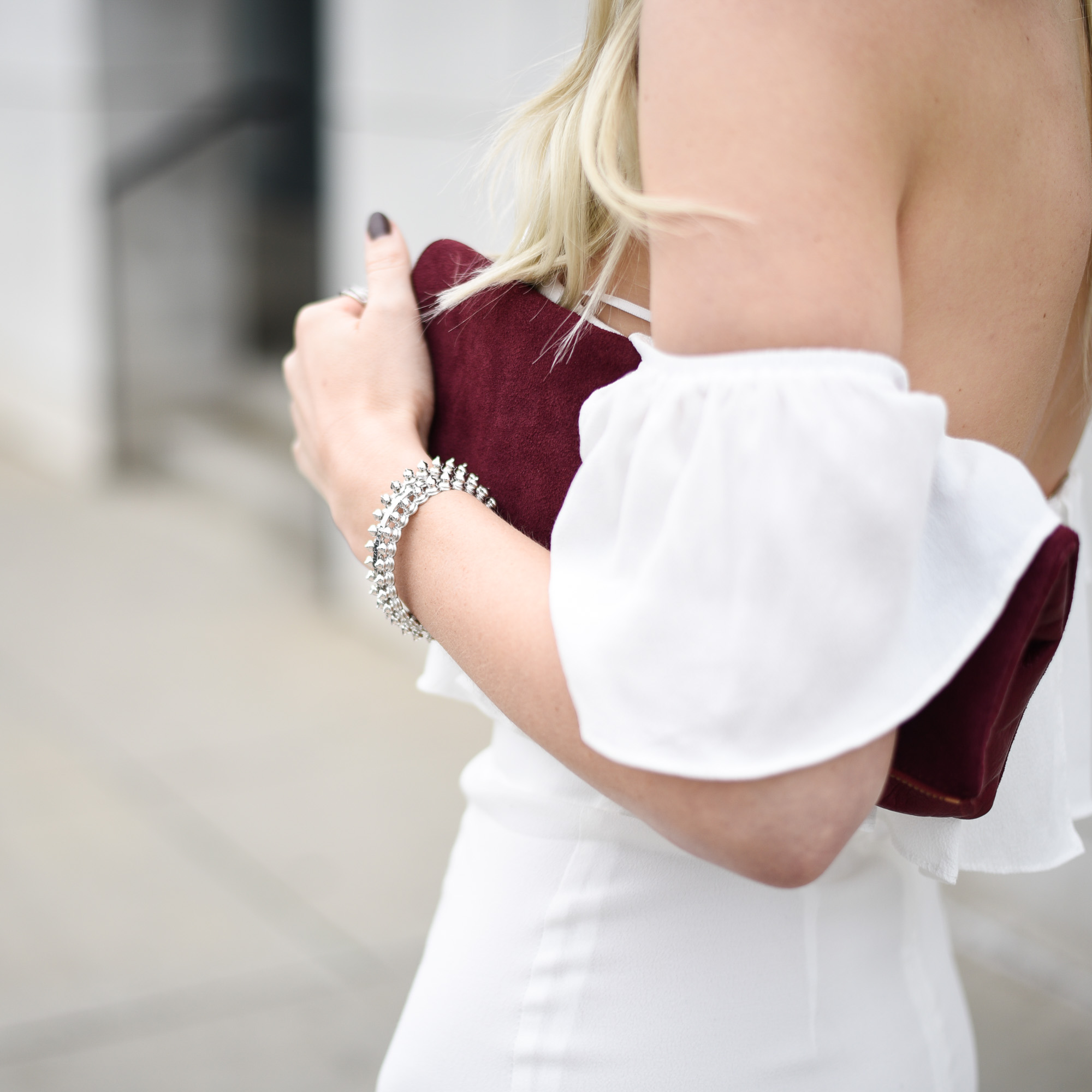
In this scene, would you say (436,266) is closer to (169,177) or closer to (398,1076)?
(398,1076)

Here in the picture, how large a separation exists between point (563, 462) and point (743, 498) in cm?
26

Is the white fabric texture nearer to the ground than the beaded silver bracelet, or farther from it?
nearer to the ground

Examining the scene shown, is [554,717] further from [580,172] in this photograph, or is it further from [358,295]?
[358,295]

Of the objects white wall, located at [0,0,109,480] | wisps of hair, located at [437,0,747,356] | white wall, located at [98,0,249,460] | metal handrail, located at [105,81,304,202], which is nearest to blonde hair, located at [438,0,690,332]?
wisps of hair, located at [437,0,747,356]

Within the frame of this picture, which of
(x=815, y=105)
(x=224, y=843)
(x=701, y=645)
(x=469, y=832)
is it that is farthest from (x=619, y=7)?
(x=224, y=843)

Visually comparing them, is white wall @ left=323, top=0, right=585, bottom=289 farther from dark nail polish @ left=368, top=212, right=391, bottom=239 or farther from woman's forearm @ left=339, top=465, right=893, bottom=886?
woman's forearm @ left=339, top=465, right=893, bottom=886

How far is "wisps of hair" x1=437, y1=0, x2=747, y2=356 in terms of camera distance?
0.88 metres

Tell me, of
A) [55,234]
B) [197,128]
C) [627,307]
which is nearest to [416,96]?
[197,128]

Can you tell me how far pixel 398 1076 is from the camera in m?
1.09

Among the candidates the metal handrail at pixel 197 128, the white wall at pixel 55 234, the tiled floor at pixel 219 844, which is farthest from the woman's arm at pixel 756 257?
the white wall at pixel 55 234

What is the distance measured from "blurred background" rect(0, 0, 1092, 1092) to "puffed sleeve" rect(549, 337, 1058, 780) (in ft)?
1.89

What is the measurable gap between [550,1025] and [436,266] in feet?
2.17

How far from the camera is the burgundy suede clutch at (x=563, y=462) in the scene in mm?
771

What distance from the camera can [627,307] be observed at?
922 mm
